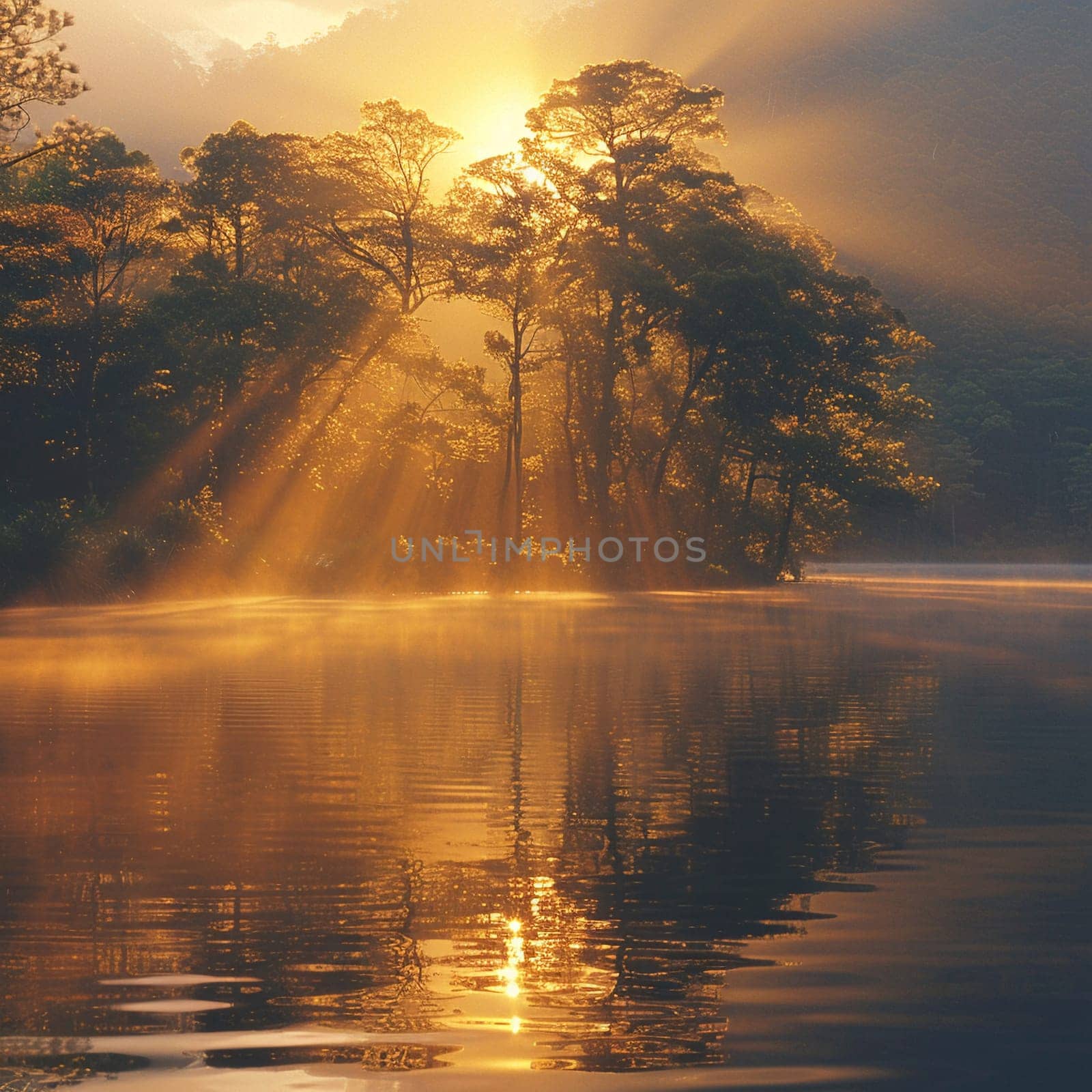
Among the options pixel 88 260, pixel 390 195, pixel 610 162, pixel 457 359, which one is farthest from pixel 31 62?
pixel 610 162

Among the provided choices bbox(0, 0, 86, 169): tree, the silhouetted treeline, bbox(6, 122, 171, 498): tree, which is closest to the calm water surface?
bbox(0, 0, 86, 169): tree

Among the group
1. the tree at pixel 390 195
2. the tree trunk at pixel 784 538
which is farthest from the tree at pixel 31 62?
the tree trunk at pixel 784 538

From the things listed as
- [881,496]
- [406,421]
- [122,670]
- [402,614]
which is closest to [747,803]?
[122,670]

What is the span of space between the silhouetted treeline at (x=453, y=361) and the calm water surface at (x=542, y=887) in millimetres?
36856

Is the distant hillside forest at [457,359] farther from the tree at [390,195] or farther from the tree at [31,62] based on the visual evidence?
the tree at [31,62]

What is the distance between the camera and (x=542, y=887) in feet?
22.1

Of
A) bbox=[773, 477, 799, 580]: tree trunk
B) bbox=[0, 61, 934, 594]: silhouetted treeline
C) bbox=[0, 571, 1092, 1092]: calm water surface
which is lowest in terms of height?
bbox=[0, 571, 1092, 1092]: calm water surface

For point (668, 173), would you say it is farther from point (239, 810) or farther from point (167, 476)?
point (239, 810)

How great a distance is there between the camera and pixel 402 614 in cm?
3538

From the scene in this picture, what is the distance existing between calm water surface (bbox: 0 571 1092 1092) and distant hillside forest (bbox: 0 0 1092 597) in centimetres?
3472

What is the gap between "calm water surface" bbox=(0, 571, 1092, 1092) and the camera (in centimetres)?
449

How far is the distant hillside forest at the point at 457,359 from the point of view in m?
52.0

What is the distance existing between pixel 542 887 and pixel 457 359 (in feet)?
186

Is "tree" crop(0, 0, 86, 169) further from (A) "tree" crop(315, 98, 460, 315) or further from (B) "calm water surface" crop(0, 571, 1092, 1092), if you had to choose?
A: (B) "calm water surface" crop(0, 571, 1092, 1092)
